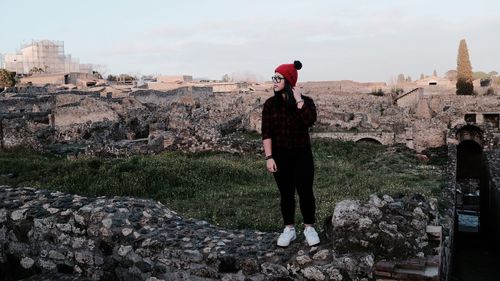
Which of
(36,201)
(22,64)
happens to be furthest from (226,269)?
(22,64)

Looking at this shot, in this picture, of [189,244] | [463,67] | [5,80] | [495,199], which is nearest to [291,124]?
[189,244]

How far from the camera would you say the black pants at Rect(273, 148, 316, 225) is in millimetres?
4816

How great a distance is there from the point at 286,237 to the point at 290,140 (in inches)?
36.2

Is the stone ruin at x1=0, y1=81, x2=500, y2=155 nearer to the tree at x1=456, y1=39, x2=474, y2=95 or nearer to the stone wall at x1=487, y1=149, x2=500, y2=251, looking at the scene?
the stone wall at x1=487, y1=149, x2=500, y2=251

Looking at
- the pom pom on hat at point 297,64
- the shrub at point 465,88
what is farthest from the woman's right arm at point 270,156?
the shrub at point 465,88

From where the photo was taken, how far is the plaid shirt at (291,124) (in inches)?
187

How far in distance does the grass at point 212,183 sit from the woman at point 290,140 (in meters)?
2.00

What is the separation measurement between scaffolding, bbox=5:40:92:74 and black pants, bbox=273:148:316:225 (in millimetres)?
83481

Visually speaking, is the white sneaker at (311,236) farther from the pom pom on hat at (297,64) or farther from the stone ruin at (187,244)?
the pom pom on hat at (297,64)

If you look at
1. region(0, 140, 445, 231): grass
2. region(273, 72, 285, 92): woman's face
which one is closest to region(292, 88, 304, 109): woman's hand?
region(273, 72, 285, 92): woman's face

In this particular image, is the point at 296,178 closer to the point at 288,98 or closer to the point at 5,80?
the point at 288,98

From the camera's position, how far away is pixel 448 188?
11.4 meters

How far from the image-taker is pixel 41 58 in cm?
8400

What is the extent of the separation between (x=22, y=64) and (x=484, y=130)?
3185 inches
